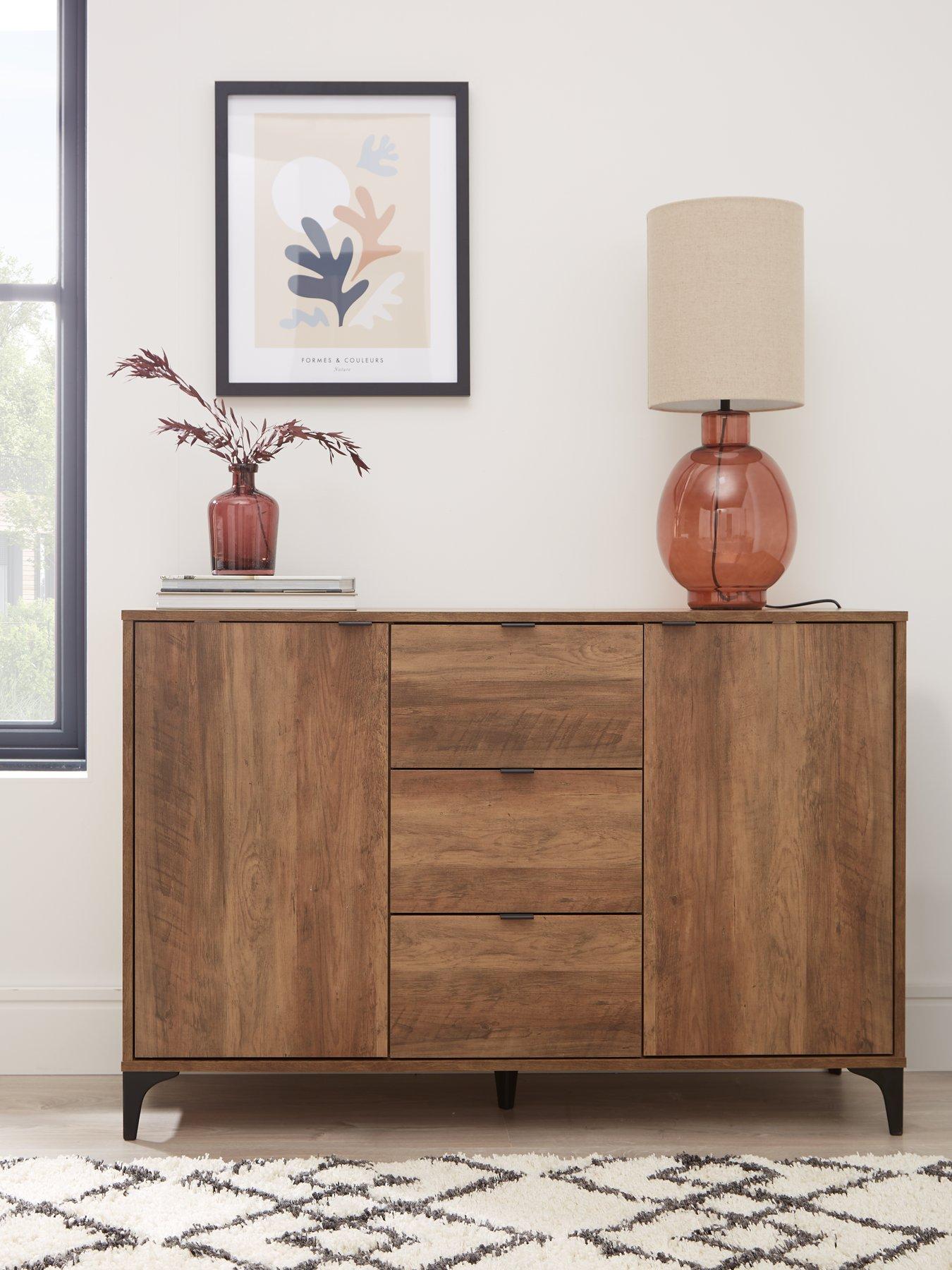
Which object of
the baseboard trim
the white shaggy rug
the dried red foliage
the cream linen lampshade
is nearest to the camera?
the white shaggy rug

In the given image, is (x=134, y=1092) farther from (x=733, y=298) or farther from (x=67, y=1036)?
(x=733, y=298)

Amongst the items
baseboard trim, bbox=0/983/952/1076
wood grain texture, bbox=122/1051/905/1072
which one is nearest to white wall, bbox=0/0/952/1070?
baseboard trim, bbox=0/983/952/1076

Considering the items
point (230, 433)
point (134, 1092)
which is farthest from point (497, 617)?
point (134, 1092)

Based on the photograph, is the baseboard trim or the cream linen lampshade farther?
the baseboard trim

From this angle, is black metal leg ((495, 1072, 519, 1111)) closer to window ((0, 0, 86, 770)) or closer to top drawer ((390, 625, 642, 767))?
top drawer ((390, 625, 642, 767))

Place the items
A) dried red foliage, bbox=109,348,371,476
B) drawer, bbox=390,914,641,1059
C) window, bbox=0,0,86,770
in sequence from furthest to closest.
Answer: window, bbox=0,0,86,770, dried red foliage, bbox=109,348,371,476, drawer, bbox=390,914,641,1059

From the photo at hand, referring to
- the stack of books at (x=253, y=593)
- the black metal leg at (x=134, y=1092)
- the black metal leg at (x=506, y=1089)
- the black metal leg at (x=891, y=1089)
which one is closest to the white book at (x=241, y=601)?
the stack of books at (x=253, y=593)

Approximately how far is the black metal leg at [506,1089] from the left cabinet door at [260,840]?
281 mm

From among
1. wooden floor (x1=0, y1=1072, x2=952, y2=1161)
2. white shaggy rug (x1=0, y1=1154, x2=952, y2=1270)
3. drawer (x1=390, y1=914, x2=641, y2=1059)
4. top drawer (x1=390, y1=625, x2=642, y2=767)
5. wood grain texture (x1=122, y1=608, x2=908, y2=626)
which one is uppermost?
wood grain texture (x1=122, y1=608, x2=908, y2=626)

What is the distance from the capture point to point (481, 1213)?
1.60 meters

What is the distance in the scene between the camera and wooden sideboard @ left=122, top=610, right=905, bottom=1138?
1.84 meters

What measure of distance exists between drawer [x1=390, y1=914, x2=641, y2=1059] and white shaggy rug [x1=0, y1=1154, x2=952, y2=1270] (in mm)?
170

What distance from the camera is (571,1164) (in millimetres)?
1759

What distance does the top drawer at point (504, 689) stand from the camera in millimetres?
1850
